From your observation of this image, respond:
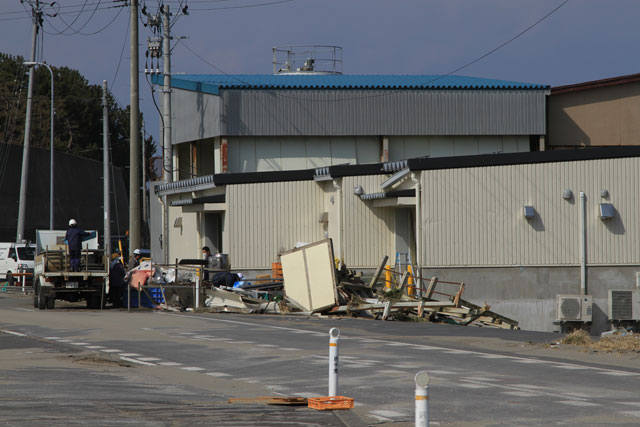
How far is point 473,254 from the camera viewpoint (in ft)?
96.3

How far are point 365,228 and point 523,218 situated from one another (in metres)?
5.86

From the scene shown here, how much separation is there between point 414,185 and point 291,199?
6296 millimetres

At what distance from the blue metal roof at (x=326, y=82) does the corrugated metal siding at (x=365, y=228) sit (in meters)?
11.9

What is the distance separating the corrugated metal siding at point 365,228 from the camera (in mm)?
33031

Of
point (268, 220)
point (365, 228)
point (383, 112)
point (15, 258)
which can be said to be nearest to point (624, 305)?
point (365, 228)

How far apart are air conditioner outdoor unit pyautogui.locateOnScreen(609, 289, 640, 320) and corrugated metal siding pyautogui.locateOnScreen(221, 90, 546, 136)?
1883 cm

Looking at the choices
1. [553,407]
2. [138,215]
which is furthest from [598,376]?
[138,215]

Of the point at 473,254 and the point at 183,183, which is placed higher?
the point at 183,183

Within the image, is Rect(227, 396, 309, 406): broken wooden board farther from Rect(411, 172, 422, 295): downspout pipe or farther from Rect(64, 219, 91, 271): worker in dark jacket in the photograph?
Rect(64, 219, 91, 271): worker in dark jacket

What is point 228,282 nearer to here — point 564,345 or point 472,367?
point 564,345

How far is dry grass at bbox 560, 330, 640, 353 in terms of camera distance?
57.3ft

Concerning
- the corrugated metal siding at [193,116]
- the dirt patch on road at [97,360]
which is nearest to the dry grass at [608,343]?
the dirt patch on road at [97,360]

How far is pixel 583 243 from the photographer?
28.4 m

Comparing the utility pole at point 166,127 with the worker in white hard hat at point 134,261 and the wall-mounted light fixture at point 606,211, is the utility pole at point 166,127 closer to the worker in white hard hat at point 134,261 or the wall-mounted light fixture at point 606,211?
the worker in white hard hat at point 134,261
